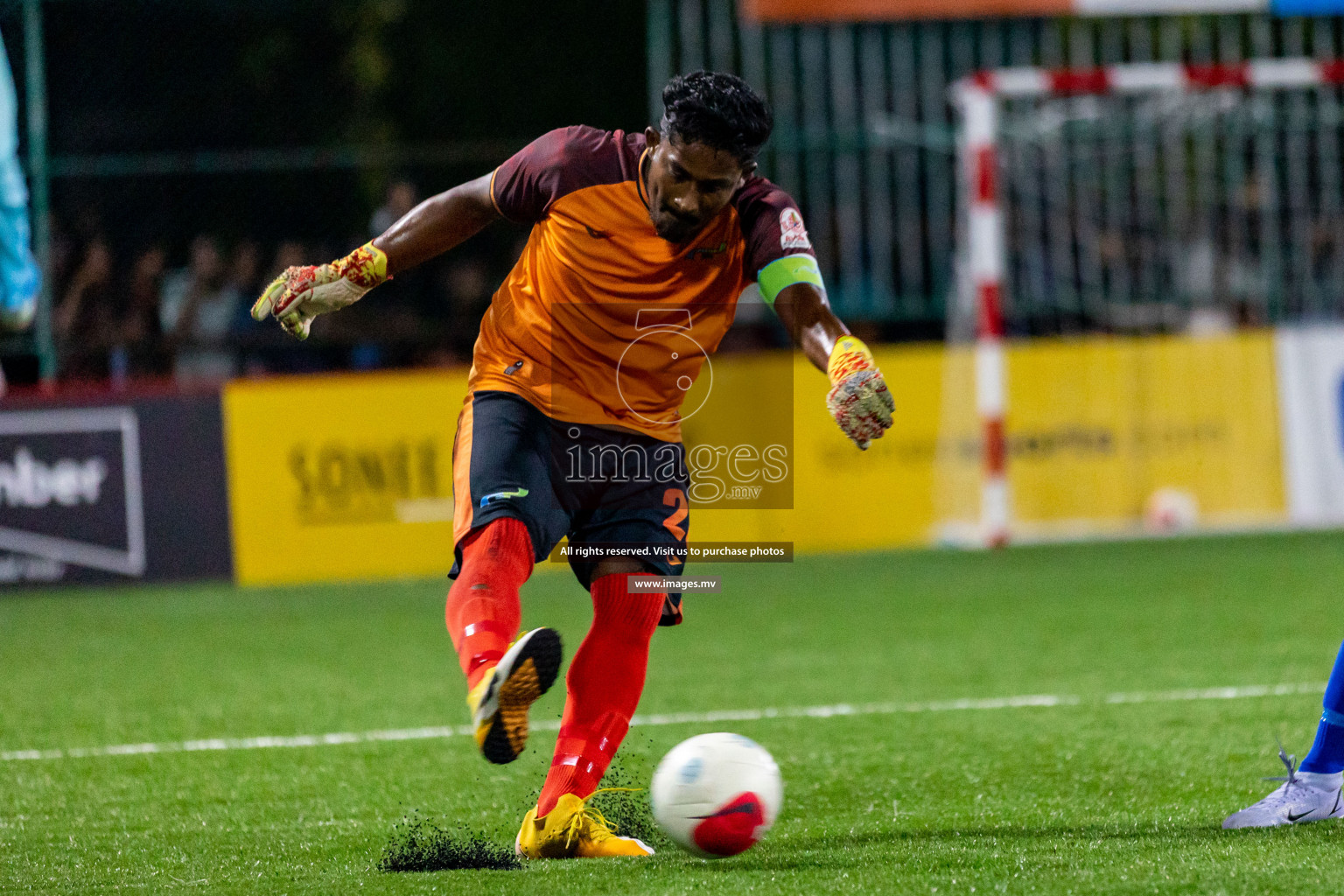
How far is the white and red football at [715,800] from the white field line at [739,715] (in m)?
2.29

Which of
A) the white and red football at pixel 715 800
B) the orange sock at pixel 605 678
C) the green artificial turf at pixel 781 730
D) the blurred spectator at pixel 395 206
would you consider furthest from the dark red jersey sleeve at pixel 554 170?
the blurred spectator at pixel 395 206

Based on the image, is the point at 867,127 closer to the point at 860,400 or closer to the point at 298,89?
the point at 298,89

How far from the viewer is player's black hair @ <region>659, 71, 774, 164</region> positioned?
13.9 ft

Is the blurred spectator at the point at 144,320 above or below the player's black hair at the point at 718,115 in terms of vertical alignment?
below

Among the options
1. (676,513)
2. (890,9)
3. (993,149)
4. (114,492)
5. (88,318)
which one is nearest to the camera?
(676,513)

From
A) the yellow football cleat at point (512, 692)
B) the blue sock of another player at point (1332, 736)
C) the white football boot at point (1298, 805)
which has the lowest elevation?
the white football boot at point (1298, 805)

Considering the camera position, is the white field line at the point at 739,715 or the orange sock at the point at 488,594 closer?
the orange sock at the point at 488,594

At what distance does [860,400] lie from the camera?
4.02m

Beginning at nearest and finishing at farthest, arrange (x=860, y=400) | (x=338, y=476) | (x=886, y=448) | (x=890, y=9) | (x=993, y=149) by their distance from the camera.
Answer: (x=860, y=400) < (x=338, y=476) < (x=993, y=149) < (x=886, y=448) < (x=890, y=9)

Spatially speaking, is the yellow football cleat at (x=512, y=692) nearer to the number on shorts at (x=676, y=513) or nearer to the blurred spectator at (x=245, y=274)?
the number on shorts at (x=676, y=513)

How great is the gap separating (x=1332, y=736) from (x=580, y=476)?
207cm

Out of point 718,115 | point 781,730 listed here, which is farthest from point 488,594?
point 781,730

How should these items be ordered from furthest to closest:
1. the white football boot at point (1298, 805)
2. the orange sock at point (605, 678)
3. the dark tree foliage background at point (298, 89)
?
the dark tree foliage background at point (298, 89) → the orange sock at point (605, 678) → the white football boot at point (1298, 805)

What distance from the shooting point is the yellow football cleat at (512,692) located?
3.81m
